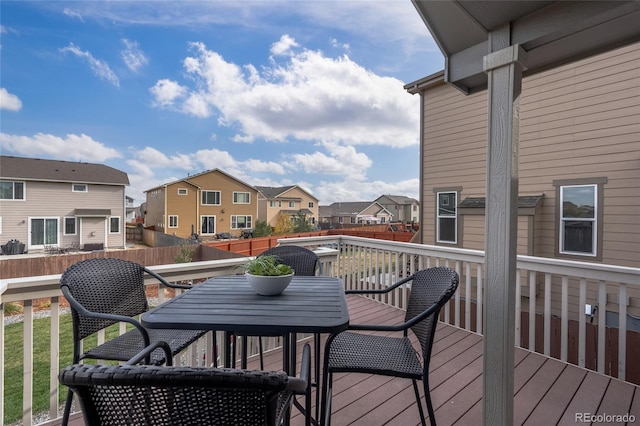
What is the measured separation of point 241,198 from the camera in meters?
25.0

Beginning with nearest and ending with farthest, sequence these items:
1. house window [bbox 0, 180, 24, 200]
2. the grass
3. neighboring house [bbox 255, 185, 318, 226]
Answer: the grass < house window [bbox 0, 180, 24, 200] < neighboring house [bbox 255, 185, 318, 226]

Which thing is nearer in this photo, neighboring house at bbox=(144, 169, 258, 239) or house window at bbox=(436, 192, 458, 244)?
house window at bbox=(436, 192, 458, 244)

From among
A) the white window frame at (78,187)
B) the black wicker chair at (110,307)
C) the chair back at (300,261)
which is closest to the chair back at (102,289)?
the black wicker chair at (110,307)

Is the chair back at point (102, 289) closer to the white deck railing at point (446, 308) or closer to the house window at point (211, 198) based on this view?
the white deck railing at point (446, 308)

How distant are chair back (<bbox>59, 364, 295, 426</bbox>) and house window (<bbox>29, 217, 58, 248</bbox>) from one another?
757 inches

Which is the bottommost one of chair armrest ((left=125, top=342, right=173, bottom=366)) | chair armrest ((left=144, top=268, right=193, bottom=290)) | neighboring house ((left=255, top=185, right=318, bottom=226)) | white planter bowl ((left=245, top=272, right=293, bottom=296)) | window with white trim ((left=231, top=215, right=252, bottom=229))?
window with white trim ((left=231, top=215, right=252, bottom=229))

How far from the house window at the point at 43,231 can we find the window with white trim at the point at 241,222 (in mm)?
10647

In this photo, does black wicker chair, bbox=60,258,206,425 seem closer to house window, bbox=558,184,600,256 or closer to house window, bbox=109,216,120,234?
house window, bbox=558,184,600,256

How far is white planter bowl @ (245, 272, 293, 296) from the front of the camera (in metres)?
1.75

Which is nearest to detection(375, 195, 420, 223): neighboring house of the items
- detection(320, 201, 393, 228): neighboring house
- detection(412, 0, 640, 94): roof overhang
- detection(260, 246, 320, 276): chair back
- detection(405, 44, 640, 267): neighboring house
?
detection(320, 201, 393, 228): neighboring house

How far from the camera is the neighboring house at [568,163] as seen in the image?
4.39 m

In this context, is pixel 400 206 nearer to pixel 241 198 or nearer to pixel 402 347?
pixel 241 198

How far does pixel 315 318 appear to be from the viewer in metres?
1.42

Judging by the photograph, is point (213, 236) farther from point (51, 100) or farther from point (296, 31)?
point (296, 31)
